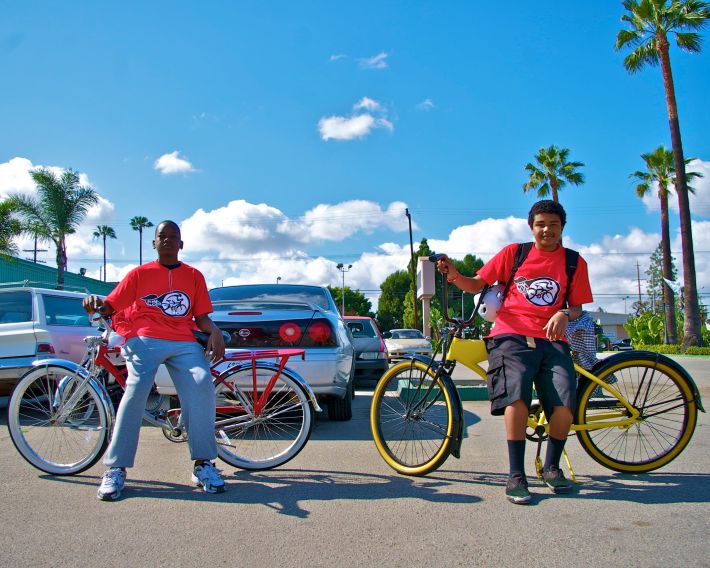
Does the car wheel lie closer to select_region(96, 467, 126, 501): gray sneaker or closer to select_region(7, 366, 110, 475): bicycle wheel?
select_region(7, 366, 110, 475): bicycle wheel

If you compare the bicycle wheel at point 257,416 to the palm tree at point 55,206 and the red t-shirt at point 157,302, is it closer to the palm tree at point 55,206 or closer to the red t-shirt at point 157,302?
the red t-shirt at point 157,302

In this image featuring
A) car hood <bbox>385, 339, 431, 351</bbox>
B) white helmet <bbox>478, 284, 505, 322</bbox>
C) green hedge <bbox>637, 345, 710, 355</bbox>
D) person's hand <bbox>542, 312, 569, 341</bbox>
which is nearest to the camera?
person's hand <bbox>542, 312, 569, 341</bbox>

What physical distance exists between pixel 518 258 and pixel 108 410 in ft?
9.23

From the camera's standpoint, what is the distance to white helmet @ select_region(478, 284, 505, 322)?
3.86 meters

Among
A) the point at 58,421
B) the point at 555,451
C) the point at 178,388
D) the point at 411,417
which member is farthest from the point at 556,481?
the point at 58,421

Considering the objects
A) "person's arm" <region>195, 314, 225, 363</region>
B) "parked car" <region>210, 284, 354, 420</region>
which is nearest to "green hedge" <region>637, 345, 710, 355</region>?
"parked car" <region>210, 284, 354, 420</region>

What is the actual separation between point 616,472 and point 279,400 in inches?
90.9

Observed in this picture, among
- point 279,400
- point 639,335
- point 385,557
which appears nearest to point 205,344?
point 279,400

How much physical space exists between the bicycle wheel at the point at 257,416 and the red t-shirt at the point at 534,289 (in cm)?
143

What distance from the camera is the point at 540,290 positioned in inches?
149

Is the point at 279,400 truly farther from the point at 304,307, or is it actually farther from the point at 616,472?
the point at 616,472

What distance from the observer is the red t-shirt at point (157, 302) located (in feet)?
12.8

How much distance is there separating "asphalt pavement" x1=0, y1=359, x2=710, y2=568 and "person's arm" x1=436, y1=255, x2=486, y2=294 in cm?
123

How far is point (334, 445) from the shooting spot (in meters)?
5.10
